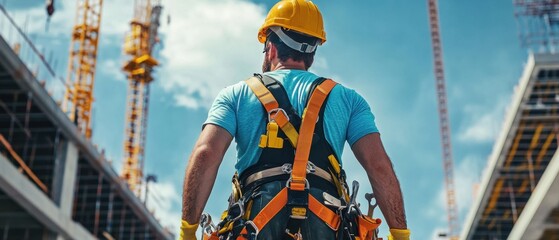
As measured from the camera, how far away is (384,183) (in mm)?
4859

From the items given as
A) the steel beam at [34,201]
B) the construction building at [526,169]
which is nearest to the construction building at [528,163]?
the construction building at [526,169]

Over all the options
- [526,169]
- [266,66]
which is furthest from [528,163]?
[266,66]

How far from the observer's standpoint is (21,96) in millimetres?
40312

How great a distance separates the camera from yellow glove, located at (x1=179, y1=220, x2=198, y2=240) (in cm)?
455

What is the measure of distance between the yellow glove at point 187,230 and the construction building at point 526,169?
35.4 metres

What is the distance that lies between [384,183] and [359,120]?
0.48m

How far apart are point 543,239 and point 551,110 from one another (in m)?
8.56

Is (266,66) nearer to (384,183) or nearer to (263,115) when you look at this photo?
(263,115)

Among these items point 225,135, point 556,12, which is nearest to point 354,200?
point 225,135

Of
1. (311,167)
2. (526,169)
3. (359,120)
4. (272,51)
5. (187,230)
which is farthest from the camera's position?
(526,169)

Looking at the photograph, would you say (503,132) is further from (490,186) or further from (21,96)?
(21,96)

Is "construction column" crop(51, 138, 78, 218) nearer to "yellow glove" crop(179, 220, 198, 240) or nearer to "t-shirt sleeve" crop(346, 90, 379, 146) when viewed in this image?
"t-shirt sleeve" crop(346, 90, 379, 146)

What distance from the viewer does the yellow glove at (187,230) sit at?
4547 mm

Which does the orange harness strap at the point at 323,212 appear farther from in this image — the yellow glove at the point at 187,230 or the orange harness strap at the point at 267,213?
the yellow glove at the point at 187,230
